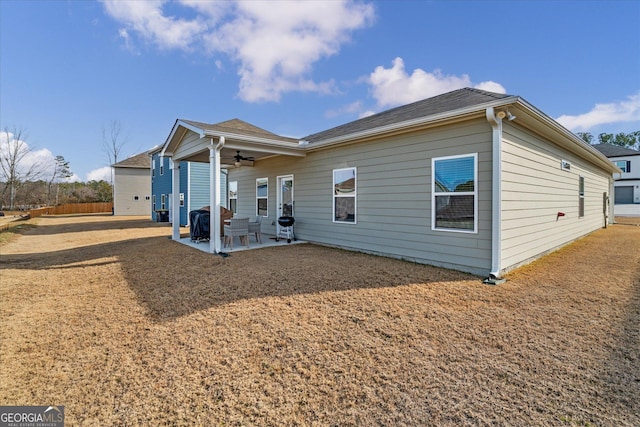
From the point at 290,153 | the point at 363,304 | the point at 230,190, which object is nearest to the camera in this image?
the point at 363,304

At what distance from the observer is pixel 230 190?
13.0 meters

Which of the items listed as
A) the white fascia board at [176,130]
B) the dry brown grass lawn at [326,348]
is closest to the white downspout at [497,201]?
the dry brown grass lawn at [326,348]

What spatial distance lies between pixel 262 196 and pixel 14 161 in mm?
36233

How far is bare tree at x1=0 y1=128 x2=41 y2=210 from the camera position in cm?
3078

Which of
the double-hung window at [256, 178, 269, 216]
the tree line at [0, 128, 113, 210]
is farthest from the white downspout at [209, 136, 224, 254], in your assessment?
the tree line at [0, 128, 113, 210]

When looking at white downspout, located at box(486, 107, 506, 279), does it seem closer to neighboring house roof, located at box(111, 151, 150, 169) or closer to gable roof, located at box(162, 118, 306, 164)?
gable roof, located at box(162, 118, 306, 164)

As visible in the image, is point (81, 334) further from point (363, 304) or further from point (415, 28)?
point (415, 28)

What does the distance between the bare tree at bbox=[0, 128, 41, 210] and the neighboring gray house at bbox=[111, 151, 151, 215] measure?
14.0 metres

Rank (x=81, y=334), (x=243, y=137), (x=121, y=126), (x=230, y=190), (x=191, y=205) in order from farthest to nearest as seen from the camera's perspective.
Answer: (x=121, y=126) < (x=191, y=205) < (x=230, y=190) < (x=243, y=137) < (x=81, y=334)

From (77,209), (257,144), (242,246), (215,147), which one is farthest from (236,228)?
(77,209)

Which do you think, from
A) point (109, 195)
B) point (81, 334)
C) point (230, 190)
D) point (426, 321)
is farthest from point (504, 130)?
point (109, 195)

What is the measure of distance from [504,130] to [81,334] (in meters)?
6.67

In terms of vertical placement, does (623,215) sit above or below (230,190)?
below

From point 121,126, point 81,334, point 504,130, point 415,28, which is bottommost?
point 81,334
